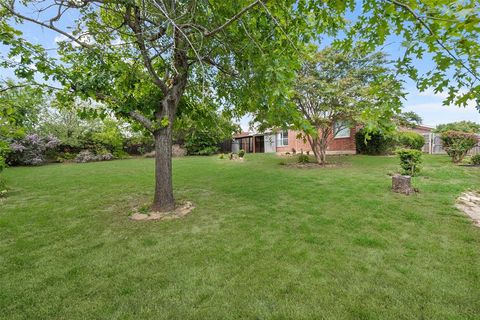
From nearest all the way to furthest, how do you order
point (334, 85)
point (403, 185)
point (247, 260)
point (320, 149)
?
point (247, 260)
point (403, 185)
point (334, 85)
point (320, 149)

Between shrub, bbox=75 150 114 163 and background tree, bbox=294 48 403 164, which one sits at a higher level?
background tree, bbox=294 48 403 164

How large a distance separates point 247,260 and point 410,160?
7837 millimetres

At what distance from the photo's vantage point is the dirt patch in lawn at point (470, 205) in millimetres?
4229

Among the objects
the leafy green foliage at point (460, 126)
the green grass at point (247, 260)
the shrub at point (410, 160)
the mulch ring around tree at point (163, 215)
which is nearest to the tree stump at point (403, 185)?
the green grass at point (247, 260)

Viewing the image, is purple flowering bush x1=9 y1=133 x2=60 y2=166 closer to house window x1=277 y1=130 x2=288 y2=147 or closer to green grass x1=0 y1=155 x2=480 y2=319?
green grass x1=0 y1=155 x2=480 y2=319

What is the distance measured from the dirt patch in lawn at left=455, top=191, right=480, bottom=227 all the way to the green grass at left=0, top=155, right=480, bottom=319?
0.62ft

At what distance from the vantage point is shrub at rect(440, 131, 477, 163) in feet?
34.0

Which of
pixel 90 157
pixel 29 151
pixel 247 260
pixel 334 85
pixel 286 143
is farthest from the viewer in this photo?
pixel 286 143

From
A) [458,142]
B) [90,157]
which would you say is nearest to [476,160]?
[458,142]

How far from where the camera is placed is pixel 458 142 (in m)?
10.6

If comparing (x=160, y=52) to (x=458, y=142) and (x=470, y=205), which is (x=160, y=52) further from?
(x=458, y=142)

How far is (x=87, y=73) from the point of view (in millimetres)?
4676

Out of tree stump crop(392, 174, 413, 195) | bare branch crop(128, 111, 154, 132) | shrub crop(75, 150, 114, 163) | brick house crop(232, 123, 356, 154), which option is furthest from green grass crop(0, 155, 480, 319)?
shrub crop(75, 150, 114, 163)

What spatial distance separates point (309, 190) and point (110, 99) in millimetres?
5250
